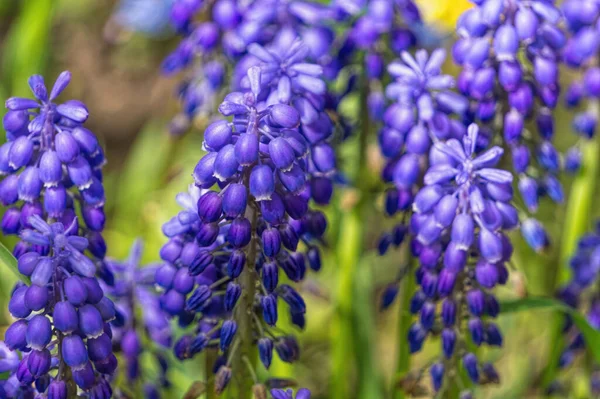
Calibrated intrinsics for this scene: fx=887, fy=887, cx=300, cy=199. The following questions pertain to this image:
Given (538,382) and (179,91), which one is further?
(538,382)

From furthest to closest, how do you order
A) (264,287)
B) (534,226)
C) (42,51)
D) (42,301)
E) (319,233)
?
(42,51) → (534,226) → (319,233) → (264,287) → (42,301)

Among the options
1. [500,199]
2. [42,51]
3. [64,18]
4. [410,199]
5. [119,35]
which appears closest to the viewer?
[500,199]

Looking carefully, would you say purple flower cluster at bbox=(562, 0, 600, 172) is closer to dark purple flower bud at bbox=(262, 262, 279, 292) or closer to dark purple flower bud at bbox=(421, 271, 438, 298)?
dark purple flower bud at bbox=(421, 271, 438, 298)

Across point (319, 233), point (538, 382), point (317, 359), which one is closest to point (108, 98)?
point (317, 359)

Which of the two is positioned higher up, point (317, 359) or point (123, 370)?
point (123, 370)

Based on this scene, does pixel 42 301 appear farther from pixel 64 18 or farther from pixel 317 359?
pixel 64 18

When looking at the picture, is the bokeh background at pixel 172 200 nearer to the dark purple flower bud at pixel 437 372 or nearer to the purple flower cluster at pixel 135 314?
the dark purple flower bud at pixel 437 372
